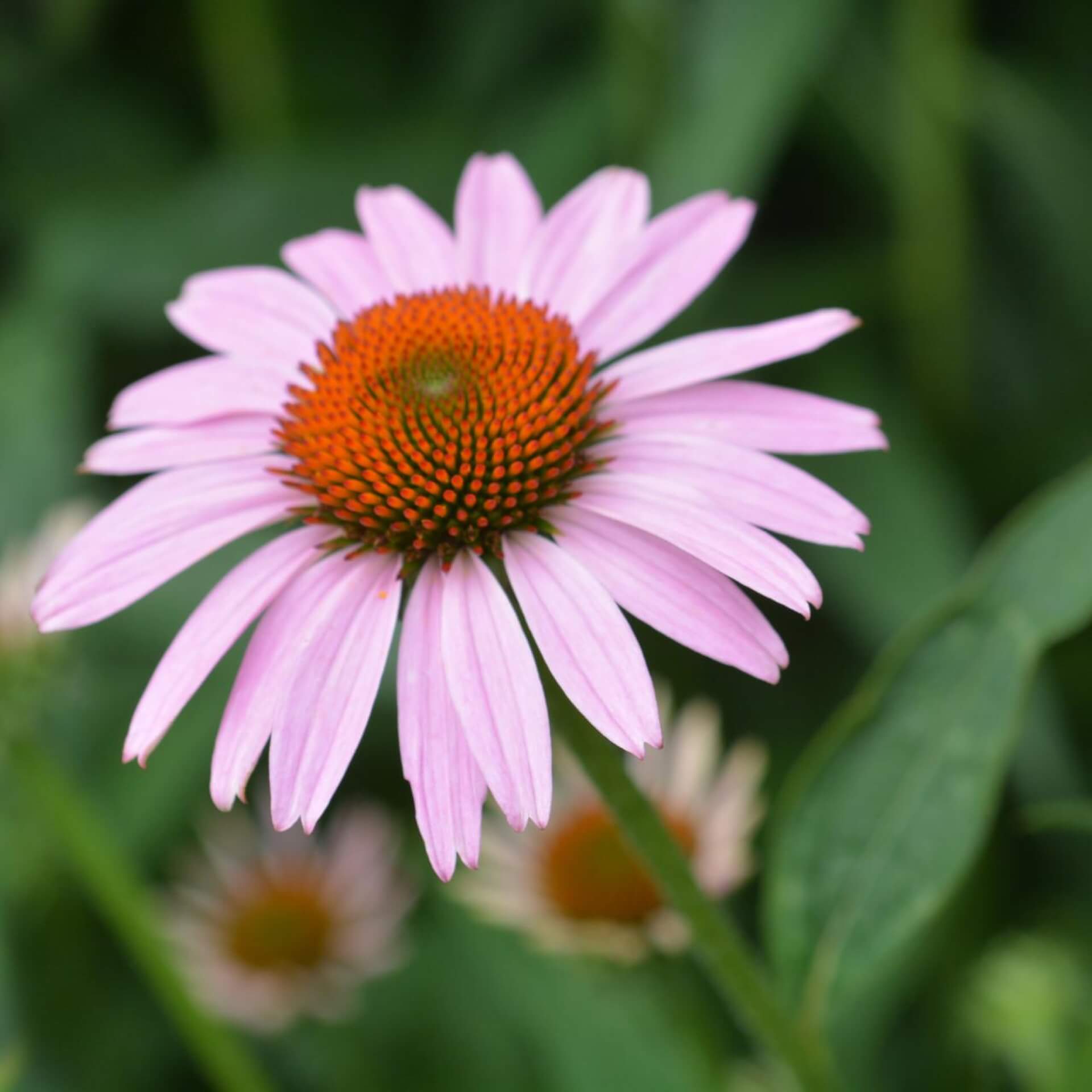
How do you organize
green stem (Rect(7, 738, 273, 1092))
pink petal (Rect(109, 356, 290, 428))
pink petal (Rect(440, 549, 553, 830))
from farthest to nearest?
green stem (Rect(7, 738, 273, 1092)) < pink petal (Rect(109, 356, 290, 428)) < pink petal (Rect(440, 549, 553, 830))

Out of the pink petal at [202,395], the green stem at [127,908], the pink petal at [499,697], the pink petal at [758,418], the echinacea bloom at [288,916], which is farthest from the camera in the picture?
the echinacea bloom at [288,916]

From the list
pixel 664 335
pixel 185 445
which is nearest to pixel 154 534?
pixel 185 445

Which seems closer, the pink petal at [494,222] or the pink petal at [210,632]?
the pink petal at [210,632]

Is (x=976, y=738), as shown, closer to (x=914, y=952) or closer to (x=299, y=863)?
(x=914, y=952)

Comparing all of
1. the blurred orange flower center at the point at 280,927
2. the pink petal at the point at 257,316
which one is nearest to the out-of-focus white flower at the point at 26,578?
the pink petal at the point at 257,316

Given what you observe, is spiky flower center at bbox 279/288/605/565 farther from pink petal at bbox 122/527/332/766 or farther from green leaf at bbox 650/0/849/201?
green leaf at bbox 650/0/849/201

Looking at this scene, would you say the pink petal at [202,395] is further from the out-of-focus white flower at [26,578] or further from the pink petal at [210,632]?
the out-of-focus white flower at [26,578]

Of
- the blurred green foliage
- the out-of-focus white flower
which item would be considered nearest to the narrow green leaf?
the blurred green foliage
